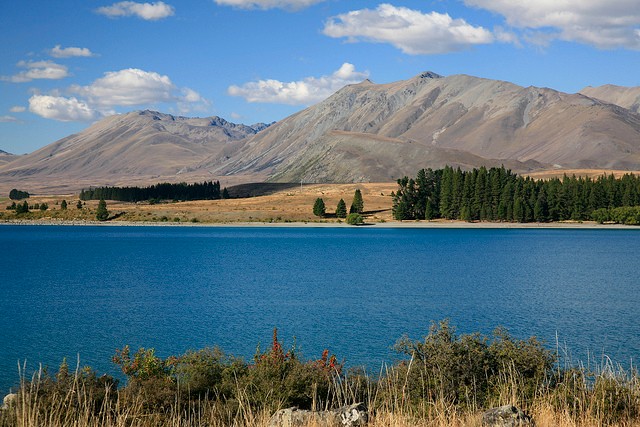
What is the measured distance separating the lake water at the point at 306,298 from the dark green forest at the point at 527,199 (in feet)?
164

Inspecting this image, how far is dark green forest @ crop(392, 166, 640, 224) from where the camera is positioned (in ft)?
589

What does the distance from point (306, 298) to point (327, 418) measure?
158 feet

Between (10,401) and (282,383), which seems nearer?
(10,401)

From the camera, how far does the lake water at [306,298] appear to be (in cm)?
4147

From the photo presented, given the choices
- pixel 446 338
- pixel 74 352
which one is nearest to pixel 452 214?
pixel 74 352

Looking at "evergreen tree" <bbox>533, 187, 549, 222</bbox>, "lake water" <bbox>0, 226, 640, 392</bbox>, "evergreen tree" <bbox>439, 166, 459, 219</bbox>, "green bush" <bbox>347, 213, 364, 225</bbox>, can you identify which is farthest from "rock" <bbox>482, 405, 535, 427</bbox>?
"green bush" <bbox>347, 213, 364, 225</bbox>

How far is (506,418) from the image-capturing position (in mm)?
14758

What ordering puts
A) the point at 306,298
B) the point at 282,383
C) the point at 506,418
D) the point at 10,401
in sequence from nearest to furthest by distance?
the point at 506,418 → the point at 10,401 → the point at 282,383 → the point at 306,298

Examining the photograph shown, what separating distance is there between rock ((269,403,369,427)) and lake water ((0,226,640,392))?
41.9 ft

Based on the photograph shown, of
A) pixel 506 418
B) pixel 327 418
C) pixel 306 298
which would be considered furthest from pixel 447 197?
pixel 327 418

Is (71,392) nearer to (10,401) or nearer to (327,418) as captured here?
(10,401)

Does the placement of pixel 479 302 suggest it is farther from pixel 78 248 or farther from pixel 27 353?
pixel 78 248

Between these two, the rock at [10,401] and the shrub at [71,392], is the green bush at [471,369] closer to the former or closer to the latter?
the shrub at [71,392]

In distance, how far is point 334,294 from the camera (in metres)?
65.9
